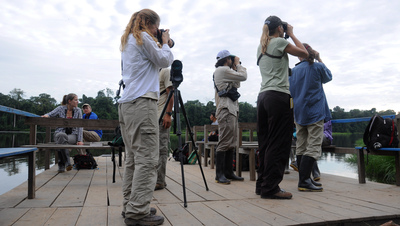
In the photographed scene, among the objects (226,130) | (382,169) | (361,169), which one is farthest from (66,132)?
(382,169)

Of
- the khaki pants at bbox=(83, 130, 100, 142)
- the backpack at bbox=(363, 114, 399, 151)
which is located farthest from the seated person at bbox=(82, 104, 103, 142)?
the backpack at bbox=(363, 114, 399, 151)

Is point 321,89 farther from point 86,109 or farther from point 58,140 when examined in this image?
point 86,109

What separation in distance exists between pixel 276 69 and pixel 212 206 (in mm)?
1526

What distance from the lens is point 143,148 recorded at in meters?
2.23

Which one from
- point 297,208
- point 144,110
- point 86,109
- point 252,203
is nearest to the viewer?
point 144,110

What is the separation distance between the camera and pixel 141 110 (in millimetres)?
2229

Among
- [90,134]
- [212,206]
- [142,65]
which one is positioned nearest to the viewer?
[142,65]

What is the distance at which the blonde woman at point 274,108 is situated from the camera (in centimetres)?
314

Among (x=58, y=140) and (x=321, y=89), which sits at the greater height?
(x=321, y=89)

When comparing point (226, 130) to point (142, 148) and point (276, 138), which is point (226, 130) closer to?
point (276, 138)

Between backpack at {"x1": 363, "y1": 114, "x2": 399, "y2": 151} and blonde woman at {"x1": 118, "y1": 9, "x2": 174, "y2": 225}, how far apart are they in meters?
3.04

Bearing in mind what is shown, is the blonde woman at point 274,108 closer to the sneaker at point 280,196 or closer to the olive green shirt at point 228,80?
the sneaker at point 280,196

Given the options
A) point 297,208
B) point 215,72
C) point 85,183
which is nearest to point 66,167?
point 85,183

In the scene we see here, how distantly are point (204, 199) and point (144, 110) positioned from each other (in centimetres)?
125
